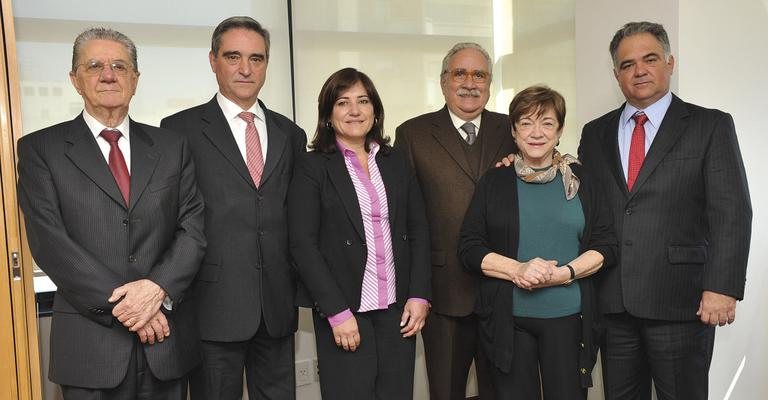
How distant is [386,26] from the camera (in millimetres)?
3717

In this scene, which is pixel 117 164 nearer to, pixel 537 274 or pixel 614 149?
pixel 537 274

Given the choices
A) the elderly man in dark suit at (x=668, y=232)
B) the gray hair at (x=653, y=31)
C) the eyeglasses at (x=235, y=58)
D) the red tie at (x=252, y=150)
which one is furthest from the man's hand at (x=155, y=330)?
the gray hair at (x=653, y=31)

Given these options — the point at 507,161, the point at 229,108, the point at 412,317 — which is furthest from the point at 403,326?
the point at 229,108

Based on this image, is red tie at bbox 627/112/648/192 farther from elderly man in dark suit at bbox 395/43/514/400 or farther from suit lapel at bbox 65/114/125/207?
suit lapel at bbox 65/114/125/207

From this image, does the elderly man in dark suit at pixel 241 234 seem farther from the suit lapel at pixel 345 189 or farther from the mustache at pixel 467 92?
the mustache at pixel 467 92

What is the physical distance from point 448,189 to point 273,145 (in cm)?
72

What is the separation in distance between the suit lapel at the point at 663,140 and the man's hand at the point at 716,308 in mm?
471

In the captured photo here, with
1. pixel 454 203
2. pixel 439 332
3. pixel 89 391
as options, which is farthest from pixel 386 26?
pixel 89 391

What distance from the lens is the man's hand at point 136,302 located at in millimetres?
2035

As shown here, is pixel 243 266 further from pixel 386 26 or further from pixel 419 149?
pixel 386 26

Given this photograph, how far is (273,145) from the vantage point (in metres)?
2.48

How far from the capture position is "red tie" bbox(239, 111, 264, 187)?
2.43 meters

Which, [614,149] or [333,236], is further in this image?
[614,149]

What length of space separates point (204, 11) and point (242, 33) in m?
0.86
